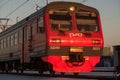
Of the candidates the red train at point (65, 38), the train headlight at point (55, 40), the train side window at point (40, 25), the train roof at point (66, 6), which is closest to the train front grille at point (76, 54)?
the red train at point (65, 38)

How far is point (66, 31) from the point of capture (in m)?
19.1

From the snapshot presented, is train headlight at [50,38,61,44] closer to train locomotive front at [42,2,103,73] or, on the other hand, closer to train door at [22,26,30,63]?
train locomotive front at [42,2,103,73]

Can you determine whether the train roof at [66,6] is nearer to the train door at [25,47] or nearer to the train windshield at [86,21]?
the train windshield at [86,21]

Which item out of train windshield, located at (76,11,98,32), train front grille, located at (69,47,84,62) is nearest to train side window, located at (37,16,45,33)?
train front grille, located at (69,47,84,62)

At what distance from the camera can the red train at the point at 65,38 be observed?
61.2 ft

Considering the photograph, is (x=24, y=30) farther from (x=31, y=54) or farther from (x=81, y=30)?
(x=81, y=30)

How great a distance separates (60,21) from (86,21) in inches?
58.6

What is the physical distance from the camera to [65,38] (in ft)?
61.9

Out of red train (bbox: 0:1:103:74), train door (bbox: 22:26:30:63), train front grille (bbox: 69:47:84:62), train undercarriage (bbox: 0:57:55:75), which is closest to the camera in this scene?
red train (bbox: 0:1:103:74)

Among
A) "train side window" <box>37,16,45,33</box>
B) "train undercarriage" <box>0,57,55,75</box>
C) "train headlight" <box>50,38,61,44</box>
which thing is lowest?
"train undercarriage" <box>0,57,55,75</box>

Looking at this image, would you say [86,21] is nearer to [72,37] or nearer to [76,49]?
[72,37]

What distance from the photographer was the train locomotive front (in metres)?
18.7

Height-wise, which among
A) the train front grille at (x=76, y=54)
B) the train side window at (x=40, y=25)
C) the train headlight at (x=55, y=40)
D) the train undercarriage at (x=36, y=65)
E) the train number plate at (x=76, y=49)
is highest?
the train side window at (x=40, y=25)

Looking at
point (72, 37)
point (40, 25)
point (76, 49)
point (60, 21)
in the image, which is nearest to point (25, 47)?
point (40, 25)
